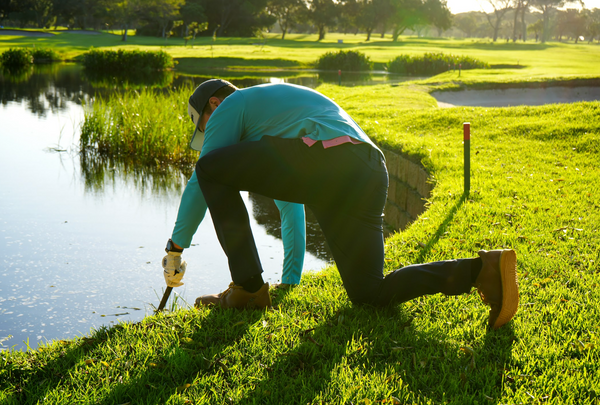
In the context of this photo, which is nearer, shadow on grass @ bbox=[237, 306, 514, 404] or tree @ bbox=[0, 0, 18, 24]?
shadow on grass @ bbox=[237, 306, 514, 404]

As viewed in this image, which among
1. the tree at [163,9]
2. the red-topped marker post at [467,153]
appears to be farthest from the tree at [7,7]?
the red-topped marker post at [467,153]

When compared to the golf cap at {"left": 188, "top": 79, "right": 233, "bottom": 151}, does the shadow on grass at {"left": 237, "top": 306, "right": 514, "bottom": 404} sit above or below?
below

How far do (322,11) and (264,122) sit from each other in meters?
78.6

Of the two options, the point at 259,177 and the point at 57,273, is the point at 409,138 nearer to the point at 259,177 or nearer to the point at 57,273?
the point at 57,273

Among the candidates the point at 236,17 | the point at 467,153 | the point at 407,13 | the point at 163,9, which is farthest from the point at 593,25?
the point at 467,153

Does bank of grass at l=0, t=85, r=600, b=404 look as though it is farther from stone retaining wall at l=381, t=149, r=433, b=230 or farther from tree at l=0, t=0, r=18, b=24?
tree at l=0, t=0, r=18, b=24

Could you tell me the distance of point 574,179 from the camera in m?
6.66

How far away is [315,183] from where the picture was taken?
294 centimetres

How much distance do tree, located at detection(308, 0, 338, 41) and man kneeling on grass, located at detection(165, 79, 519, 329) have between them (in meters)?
77.9

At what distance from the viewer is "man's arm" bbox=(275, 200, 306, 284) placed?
374cm

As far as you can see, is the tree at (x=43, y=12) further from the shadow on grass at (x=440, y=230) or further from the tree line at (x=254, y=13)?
the shadow on grass at (x=440, y=230)

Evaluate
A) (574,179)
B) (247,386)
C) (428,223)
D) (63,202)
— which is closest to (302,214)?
(247,386)

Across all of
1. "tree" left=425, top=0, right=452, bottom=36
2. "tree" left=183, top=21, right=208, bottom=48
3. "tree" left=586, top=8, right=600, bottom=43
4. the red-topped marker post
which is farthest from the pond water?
"tree" left=586, top=8, right=600, bottom=43

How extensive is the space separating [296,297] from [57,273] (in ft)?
9.61
